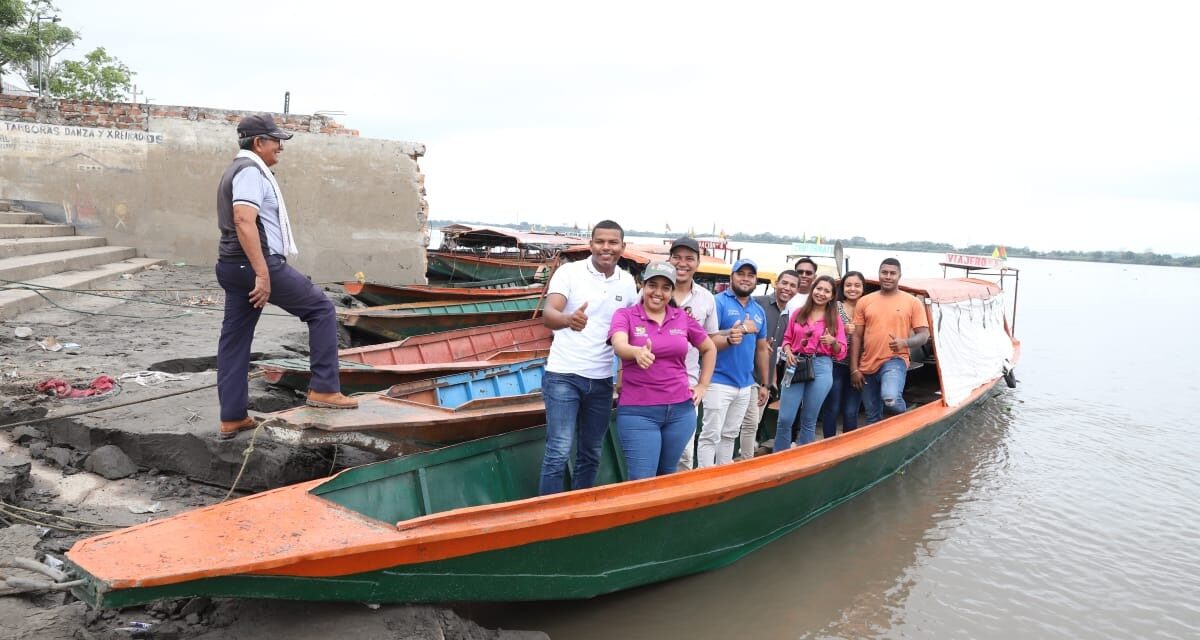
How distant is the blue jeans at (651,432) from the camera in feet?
11.7

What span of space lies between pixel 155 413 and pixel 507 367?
2.83 meters

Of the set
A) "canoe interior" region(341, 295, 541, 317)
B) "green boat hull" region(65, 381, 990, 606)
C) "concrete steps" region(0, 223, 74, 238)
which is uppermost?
"concrete steps" region(0, 223, 74, 238)

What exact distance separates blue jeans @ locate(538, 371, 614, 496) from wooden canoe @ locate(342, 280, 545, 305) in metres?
7.87

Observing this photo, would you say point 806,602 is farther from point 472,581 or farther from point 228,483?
point 228,483

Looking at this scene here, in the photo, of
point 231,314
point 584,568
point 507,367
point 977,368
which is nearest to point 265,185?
point 231,314

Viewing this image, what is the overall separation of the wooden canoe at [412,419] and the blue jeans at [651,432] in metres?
1.40

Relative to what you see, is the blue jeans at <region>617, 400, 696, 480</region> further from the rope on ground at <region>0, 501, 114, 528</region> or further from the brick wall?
the brick wall

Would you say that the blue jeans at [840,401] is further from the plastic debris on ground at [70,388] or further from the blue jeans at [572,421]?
the plastic debris on ground at [70,388]

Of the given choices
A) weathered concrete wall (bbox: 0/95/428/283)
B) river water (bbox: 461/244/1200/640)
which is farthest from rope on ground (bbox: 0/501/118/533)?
weathered concrete wall (bbox: 0/95/428/283)

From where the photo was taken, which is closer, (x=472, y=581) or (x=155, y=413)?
(x=472, y=581)

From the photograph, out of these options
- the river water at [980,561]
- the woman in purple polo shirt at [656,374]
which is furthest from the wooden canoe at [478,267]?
the woman in purple polo shirt at [656,374]

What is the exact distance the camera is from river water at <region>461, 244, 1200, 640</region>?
4.13m

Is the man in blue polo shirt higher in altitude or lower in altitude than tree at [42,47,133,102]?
lower

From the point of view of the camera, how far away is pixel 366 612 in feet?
9.24
